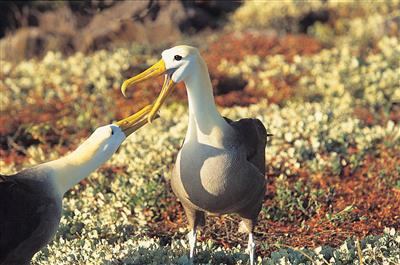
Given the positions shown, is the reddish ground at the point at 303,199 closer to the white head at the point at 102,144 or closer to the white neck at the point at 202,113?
the white neck at the point at 202,113

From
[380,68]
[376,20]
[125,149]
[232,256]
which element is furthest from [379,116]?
[376,20]

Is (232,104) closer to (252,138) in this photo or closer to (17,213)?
(252,138)

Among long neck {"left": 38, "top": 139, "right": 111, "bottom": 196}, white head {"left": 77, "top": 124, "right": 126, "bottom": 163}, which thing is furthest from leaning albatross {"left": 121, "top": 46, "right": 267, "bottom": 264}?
long neck {"left": 38, "top": 139, "right": 111, "bottom": 196}

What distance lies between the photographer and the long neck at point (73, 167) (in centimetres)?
403

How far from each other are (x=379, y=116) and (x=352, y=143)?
167 cm

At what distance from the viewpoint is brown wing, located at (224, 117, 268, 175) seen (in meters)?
4.84

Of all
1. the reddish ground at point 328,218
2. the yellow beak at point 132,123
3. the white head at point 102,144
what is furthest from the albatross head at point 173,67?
the reddish ground at point 328,218

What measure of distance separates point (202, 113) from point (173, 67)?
13.0 inches

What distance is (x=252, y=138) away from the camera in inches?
194

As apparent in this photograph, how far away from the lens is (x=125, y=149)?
764 cm

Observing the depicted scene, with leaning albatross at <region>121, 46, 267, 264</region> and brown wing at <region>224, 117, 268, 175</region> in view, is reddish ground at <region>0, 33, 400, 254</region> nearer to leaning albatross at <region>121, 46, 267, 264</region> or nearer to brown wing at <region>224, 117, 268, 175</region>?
brown wing at <region>224, 117, 268, 175</region>

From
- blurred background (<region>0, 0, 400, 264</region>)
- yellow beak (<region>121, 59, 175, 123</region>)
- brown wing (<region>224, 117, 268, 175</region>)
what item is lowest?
blurred background (<region>0, 0, 400, 264</region>)

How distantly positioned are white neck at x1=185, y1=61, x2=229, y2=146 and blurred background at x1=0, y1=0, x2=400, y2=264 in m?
0.87

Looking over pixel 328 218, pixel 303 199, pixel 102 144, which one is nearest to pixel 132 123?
pixel 102 144
